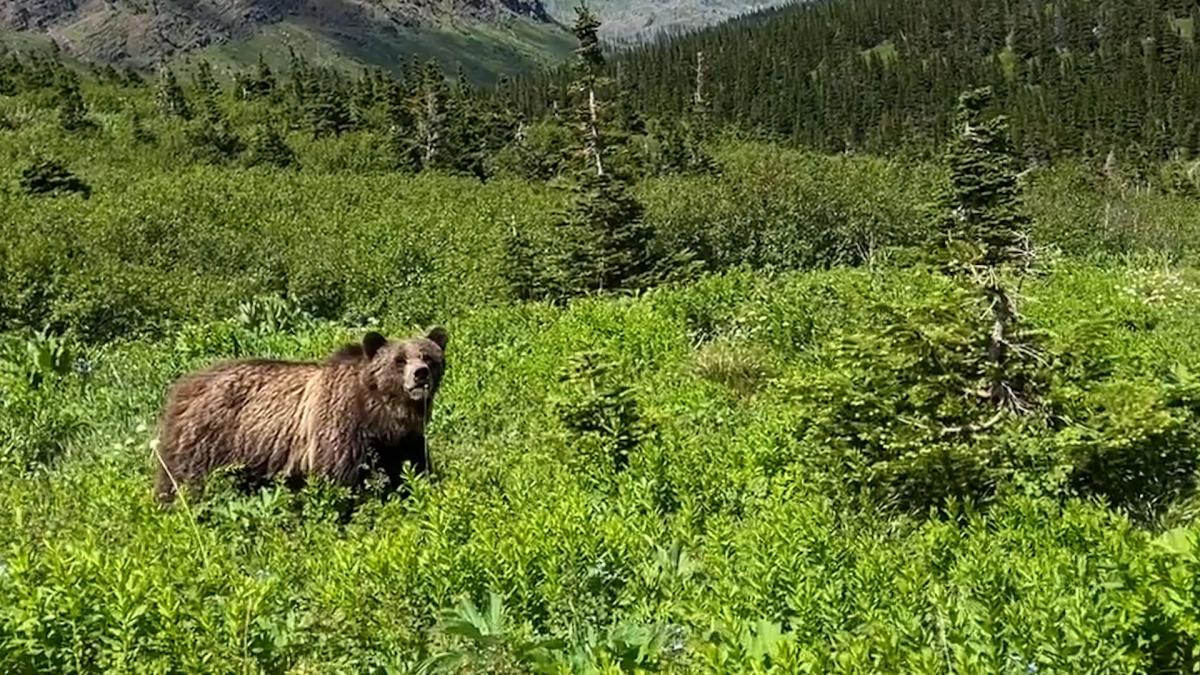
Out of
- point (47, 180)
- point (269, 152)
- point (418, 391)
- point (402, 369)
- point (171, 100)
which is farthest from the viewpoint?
point (171, 100)

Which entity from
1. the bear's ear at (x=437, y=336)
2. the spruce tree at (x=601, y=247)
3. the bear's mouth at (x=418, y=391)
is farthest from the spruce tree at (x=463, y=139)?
the bear's mouth at (x=418, y=391)

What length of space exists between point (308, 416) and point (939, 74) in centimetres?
12729

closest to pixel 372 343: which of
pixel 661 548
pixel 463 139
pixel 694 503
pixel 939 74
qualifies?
pixel 694 503

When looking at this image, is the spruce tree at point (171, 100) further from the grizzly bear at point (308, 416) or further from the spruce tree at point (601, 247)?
the grizzly bear at point (308, 416)

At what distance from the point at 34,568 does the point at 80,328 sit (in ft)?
56.1

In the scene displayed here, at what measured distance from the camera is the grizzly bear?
6934mm

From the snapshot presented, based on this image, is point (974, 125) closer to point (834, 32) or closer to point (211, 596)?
point (211, 596)

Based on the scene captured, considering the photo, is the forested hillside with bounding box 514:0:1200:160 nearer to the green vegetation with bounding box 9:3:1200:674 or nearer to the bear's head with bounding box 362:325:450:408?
the green vegetation with bounding box 9:3:1200:674

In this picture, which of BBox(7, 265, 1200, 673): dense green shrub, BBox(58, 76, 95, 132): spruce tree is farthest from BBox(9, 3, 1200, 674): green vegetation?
BBox(58, 76, 95, 132): spruce tree

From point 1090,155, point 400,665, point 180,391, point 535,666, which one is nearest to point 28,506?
point 180,391

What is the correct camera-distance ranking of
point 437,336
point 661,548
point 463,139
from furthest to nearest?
1. point 463,139
2. point 437,336
3. point 661,548

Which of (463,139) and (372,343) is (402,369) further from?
(463,139)

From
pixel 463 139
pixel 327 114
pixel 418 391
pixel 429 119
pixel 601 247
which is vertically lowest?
pixel 463 139

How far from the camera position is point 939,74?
12356 cm
